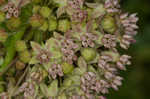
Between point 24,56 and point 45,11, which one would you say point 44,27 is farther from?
point 24,56

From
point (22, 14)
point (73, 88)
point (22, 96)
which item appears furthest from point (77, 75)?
point (22, 14)

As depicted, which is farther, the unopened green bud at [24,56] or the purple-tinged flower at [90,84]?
the purple-tinged flower at [90,84]

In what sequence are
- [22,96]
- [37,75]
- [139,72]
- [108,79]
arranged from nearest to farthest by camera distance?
[37,75] < [22,96] < [108,79] < [139,72]

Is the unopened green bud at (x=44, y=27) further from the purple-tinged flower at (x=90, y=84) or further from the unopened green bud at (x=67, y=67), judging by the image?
the purple-tinged flower at (x=90, y=84)

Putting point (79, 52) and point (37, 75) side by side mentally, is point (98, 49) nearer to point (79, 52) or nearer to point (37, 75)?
point (79, 52)

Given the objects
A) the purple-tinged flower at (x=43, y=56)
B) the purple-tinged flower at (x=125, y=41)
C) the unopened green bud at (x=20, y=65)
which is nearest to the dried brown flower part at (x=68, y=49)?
the purple-tinged flower at (x=43, y=56)

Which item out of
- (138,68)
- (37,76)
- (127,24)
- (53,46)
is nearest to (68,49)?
(53,46)

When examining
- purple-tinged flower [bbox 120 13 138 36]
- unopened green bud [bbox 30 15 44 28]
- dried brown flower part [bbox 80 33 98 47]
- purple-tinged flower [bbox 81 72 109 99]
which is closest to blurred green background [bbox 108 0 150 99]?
purple-tinged flower [bbox 120 13 138 36]
